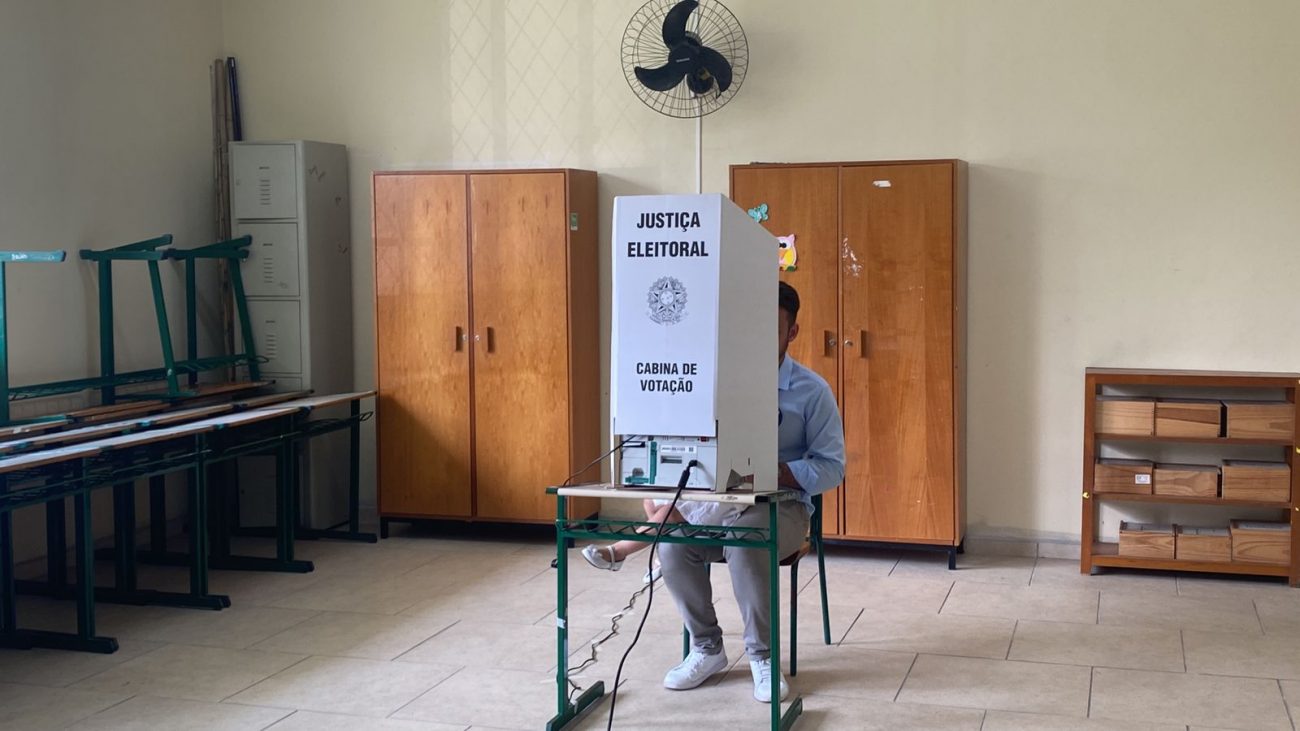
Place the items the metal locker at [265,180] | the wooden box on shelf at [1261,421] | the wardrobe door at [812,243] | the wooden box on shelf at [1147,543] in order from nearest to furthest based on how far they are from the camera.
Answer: the wooden box on shelf at [1261,421] → the wooden box on shelf at [1147,543] → the wardrobe door at [812,243] → the metal locker at [265,180]

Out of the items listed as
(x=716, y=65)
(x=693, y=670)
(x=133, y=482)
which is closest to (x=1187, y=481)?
(x=693, y=670)

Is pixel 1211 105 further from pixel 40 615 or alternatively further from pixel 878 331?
pixel 40 615

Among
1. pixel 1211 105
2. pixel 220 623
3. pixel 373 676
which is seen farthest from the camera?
pixel 1211 105

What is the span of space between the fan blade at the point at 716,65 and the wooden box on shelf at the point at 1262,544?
2.90 meters

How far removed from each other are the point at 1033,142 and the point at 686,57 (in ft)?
5.22

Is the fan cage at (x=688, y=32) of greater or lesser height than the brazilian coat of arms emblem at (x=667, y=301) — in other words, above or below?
→ above

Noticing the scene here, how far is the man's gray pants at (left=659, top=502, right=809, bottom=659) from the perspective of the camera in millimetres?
3715

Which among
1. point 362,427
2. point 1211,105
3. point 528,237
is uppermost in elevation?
point 1211,105

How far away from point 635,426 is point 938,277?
2.51 m

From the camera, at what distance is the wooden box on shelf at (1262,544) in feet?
16.3

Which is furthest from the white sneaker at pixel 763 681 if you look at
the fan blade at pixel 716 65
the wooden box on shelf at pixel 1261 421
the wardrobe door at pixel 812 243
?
the fan blade at pixel 716 65

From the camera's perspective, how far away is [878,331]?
5344mm

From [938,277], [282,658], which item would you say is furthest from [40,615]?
[938,277]

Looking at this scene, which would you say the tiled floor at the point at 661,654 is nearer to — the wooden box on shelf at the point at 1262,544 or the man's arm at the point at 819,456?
the wooden box on shelf at the point at 1262,544
